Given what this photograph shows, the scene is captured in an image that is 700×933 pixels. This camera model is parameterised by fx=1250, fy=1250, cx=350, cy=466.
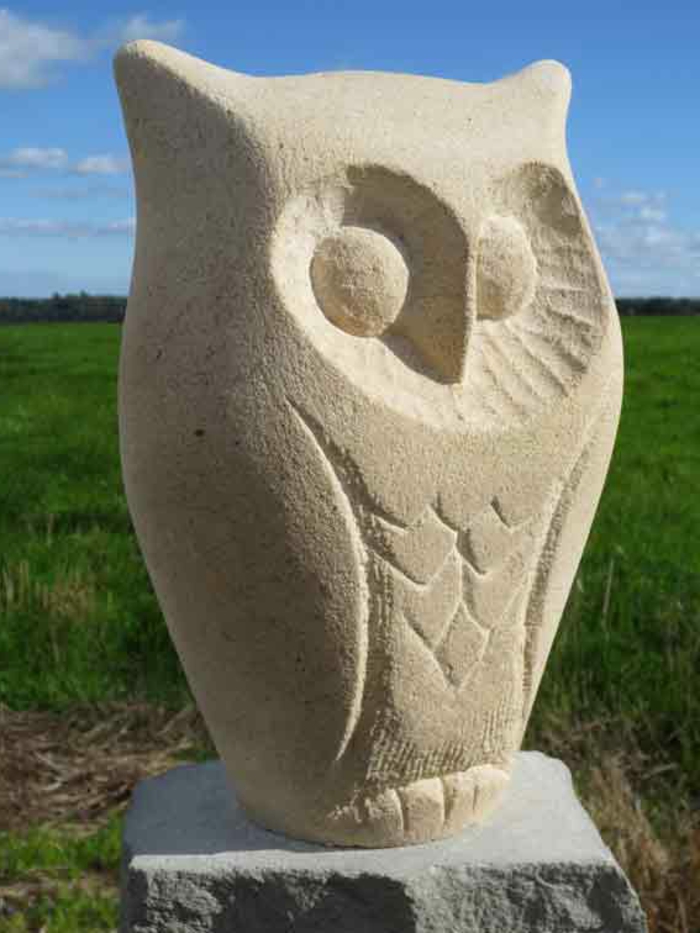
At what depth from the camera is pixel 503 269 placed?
101 inches

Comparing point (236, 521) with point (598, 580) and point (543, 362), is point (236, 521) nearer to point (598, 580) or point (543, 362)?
point (543, 362)

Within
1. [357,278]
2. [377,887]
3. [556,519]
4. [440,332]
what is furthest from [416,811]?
[357,278]

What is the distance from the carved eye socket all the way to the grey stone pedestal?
1126 mm

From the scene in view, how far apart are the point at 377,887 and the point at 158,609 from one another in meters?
2.69

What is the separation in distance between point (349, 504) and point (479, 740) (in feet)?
2.07

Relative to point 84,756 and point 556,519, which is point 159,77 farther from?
point 84,756

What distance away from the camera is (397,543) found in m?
2.46

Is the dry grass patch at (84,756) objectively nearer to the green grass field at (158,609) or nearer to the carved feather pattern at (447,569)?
the green grass field at (158,609)

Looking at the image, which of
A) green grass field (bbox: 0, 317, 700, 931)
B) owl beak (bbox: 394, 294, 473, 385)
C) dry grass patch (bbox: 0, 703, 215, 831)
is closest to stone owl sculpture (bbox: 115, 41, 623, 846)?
owl beak (bbox: 394, 294, 473, 385)

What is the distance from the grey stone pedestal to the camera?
102 inches

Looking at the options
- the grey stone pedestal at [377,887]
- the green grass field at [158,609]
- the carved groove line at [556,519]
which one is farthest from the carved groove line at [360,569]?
the green grass field at [158,609]

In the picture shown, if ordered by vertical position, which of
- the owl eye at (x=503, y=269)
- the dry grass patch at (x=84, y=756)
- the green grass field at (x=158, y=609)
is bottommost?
the dry grass patch at (x=84, y=756)

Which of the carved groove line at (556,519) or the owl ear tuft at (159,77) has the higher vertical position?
the owl ear tuft at (159,77)

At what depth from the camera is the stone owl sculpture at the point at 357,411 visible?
240 centimetres
